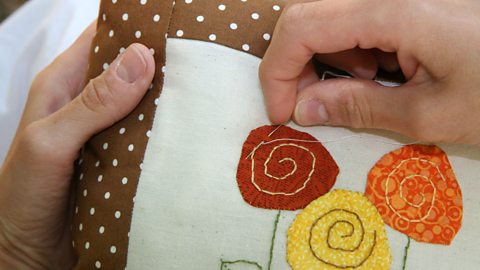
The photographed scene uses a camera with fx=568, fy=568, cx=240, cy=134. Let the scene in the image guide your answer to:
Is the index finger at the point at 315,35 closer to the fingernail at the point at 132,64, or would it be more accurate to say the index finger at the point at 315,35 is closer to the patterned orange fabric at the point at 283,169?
the patterned orange fabric at the point at 283,169

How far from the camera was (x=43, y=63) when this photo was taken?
131 cm

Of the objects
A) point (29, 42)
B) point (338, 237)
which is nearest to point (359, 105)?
point (338, 237)

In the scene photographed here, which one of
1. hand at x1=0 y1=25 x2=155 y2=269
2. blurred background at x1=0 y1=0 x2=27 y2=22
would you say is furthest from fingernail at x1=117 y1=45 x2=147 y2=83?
blurred background at x1=0 y1=0 x2=27 y2=22

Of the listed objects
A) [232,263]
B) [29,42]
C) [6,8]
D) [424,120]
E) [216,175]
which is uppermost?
[6,8]

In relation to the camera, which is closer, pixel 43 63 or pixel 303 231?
pixel 303 231

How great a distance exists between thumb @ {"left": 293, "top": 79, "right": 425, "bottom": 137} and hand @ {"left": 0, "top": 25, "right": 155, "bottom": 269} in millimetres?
223

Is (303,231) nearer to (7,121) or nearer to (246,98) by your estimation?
(246,98)

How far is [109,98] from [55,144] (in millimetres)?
134

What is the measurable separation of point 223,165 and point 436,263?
283 millimetres

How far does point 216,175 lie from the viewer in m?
0.71

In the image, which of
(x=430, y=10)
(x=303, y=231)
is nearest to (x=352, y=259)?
(x=303, y=231)

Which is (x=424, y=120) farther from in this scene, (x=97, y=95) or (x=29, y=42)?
(x=29, y=42)

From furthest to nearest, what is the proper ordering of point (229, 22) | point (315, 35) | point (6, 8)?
point (6, 8) < point (229, 22) < point (315, 35)

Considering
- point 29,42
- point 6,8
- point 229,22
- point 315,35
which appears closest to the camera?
point 315,35
